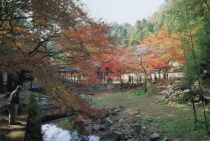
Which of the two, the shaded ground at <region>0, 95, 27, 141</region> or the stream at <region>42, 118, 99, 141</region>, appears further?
the stream at <region>42, 118, 99, 141</region>

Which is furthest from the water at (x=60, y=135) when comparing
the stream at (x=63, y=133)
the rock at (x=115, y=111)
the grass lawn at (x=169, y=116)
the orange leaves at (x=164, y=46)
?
the orange leaves at (x=164, y=46)

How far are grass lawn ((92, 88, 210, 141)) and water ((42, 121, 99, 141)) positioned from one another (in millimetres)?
4407

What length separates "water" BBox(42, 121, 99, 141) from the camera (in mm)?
20547

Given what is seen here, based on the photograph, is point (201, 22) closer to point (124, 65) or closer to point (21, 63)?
point (21, 63)

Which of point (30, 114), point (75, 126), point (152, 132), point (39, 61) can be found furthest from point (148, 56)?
point (39, 61)

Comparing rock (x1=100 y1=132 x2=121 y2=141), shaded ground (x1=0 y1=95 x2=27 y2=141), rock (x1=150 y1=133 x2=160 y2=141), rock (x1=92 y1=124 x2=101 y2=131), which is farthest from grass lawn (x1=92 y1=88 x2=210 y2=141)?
Answer: shaded ground (x1=0 y1=95 x2=27 y2=141)

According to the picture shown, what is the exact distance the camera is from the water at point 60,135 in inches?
809

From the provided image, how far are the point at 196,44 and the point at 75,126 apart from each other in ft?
37.8

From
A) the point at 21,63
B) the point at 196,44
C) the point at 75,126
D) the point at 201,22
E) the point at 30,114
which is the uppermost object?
the point at 201,22

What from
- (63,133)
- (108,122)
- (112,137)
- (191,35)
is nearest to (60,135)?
(63,133)

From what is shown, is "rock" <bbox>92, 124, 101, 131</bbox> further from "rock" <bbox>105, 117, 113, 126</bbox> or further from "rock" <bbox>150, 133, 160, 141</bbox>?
"rock" <bbox>150, 133, 160, 141</bbox>

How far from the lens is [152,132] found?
1894 centimetres

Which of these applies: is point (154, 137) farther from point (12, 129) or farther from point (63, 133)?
point (12, 129)

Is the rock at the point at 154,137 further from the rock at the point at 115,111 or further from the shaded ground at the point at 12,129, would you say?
the rock at the point at 115,111
